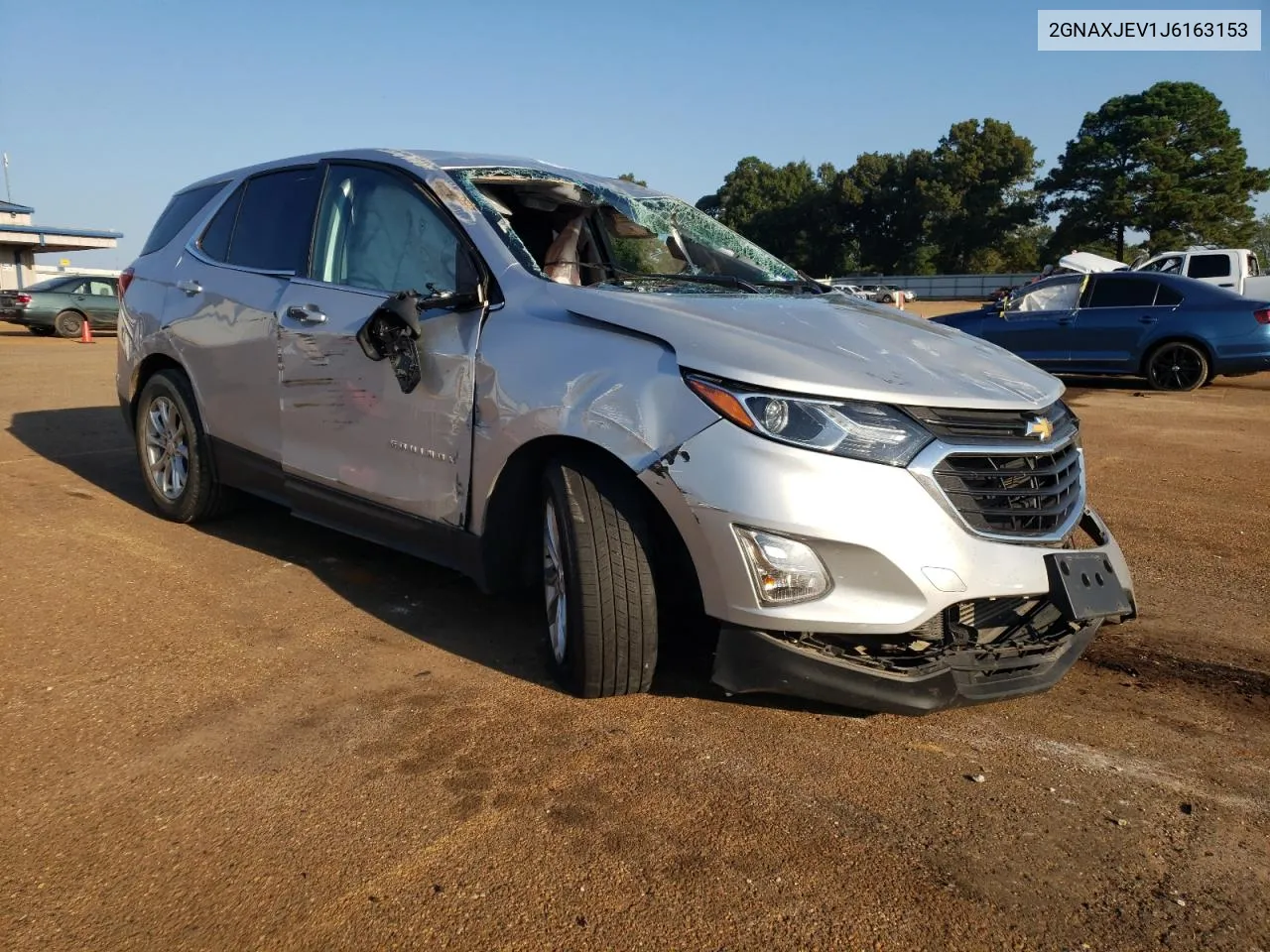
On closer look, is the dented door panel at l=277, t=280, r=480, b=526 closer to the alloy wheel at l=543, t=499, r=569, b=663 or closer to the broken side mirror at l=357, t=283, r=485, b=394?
the broken side mirror at l=357, t=283, r=485, b=394

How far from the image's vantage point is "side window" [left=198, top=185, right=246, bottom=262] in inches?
197

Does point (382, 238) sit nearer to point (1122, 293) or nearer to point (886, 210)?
point (1122, 293)

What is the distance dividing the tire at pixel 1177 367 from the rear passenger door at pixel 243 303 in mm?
11114

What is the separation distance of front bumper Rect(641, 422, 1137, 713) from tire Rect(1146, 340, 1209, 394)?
10.9m

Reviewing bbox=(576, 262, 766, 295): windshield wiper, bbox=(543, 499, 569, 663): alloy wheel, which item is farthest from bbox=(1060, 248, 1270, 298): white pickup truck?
bbox=(543, 499, 569, 663): alloy wheel

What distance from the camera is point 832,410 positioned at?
283 centimetres

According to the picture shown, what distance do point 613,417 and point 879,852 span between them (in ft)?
4.54

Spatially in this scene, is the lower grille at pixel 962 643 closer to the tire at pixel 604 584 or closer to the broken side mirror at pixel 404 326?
the tire at pixel 604 584

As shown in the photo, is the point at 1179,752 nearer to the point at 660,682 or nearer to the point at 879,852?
the point at 879,852

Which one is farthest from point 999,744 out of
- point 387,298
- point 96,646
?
point 96,646

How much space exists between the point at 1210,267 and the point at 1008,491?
19641mm

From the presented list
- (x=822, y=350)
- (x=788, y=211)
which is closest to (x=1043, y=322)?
(x=822, y=350)

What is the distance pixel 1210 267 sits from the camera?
1947 centimetres

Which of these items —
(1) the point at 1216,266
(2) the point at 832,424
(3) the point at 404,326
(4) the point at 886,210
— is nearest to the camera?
(2) the point at 832,424
